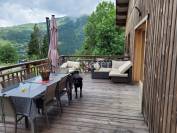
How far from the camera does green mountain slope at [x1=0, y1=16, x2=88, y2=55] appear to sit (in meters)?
36.4

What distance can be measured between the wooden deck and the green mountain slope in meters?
28.2

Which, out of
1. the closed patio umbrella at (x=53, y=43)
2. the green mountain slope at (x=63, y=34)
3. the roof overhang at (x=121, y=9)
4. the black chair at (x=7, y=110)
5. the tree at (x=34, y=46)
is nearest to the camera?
the black chair at (x=7, y=110)

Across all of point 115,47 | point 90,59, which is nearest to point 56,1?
point 115,47

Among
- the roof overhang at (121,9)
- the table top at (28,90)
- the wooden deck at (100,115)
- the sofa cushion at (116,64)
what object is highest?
the roof overhang at (121,9)

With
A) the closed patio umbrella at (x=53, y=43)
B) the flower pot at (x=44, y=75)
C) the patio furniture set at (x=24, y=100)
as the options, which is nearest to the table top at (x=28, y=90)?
the patio furniture set at (x=24, y=100)

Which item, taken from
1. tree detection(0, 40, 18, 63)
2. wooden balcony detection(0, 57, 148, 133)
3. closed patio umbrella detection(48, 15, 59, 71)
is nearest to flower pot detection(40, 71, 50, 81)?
wooden balcony detection(0, 57, 148, 133)

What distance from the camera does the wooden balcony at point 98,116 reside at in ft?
10.7

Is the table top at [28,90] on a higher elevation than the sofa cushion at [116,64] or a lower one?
lower

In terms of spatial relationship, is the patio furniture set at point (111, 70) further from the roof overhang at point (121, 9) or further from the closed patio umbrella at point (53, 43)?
the roof overhang at point (121, 9)

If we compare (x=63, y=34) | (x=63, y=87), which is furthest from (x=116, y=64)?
(x=63, y=34)

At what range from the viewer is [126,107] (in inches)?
169

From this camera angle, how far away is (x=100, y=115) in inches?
152

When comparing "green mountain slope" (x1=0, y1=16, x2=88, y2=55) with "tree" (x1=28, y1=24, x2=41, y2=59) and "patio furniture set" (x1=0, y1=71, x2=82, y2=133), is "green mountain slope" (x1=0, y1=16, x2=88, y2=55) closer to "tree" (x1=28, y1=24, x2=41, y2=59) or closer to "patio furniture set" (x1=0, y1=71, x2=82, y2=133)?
"tree" (x1=28, y1=24, x2=41, y2=59)

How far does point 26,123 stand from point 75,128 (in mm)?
919
